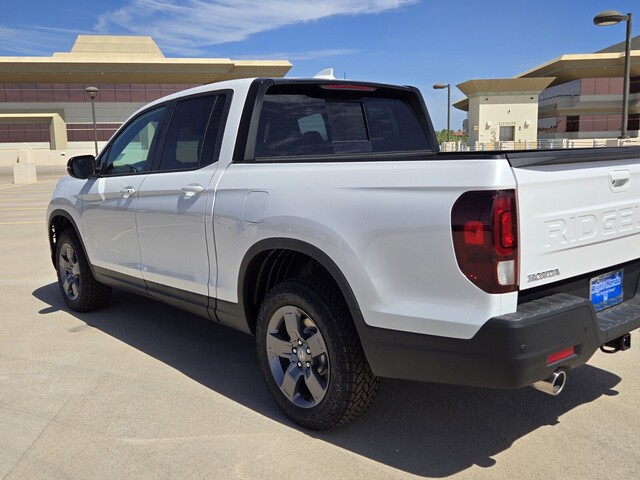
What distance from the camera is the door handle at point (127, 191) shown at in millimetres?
4559

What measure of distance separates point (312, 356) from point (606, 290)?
1.55m

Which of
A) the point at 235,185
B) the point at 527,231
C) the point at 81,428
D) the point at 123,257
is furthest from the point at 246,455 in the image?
the point at 123,257

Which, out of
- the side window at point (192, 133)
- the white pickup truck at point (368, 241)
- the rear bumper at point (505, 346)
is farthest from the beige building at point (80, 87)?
the rear bumper at point (505, 346)

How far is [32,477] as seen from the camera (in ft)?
9.68

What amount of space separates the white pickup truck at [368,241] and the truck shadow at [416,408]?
0.27m

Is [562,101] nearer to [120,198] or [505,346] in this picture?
[120,198]

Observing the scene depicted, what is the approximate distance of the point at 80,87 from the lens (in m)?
65.7

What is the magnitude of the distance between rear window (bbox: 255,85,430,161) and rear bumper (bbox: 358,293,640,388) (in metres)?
1.50

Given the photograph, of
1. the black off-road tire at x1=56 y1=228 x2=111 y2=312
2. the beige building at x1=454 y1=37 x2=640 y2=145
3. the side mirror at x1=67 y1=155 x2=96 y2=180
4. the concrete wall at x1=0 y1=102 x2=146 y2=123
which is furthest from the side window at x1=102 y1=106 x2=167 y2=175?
the concrete wall at x1=0 y1=102 x2=146 y2=123

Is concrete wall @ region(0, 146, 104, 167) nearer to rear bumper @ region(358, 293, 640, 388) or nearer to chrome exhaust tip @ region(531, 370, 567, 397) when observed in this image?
rear bumper @ region(358, 293, 640, 388)

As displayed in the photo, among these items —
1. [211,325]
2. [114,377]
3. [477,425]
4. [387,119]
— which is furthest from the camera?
[211,325]

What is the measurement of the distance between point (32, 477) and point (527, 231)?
2.57m

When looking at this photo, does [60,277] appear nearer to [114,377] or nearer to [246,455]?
[114,377]

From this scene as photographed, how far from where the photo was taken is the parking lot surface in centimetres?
300
